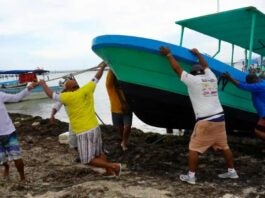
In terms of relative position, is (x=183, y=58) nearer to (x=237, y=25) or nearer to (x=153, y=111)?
(x=153, y=111)

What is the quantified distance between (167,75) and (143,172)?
4.49 ft

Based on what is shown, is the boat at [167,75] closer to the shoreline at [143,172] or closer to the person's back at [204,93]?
the shoreline at [143,172]

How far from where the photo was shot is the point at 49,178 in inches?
209

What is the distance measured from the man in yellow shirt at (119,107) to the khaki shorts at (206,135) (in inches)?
70.6

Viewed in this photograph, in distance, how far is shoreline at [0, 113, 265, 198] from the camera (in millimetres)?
4508

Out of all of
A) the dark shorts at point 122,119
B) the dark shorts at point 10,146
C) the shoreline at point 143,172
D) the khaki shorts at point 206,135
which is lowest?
the shoreline at point 143,172

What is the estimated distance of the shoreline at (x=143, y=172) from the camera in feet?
14.8

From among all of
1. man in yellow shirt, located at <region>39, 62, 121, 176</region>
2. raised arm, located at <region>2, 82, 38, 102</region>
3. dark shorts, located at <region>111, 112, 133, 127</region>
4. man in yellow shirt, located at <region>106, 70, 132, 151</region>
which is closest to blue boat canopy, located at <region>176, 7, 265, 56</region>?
man in yellow shirt, located at <region>106, 70, 132, 151</region>

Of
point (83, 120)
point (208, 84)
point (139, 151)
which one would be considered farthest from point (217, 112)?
point (139, 151)

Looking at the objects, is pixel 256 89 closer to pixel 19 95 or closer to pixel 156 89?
pixel 156 89

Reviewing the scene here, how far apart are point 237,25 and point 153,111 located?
1964 mm

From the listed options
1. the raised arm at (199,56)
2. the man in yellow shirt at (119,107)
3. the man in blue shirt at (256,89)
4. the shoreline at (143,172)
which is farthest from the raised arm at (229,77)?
the man in yellow shirt at (119,107)

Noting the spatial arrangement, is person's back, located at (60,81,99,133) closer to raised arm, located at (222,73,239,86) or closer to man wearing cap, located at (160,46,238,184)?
man wearing cap, located at (160,46,238,184)

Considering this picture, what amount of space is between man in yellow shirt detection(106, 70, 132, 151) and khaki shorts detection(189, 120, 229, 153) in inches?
70.6
